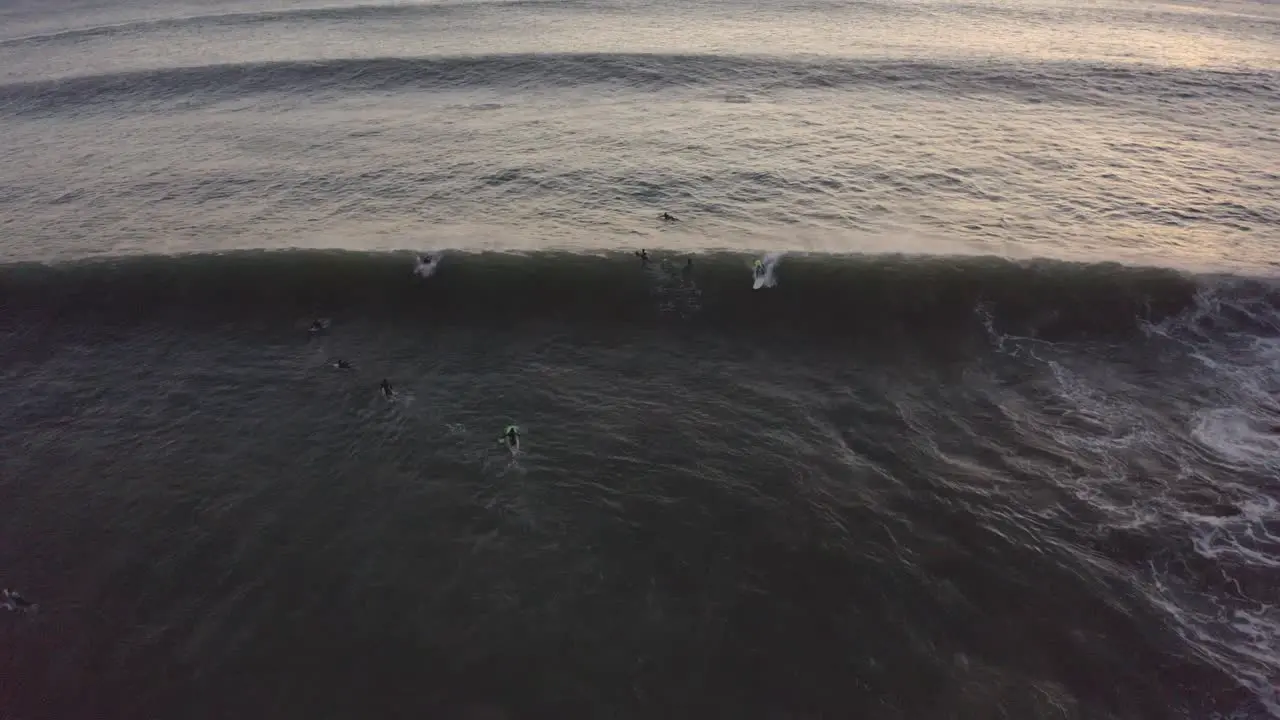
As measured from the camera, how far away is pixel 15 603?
19297mm

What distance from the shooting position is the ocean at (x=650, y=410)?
17.7m

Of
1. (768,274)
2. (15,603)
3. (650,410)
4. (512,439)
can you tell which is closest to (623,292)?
(768,274)

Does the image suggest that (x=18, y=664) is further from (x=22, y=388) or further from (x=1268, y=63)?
(x=1268, y=63)

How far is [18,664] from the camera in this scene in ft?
58.1

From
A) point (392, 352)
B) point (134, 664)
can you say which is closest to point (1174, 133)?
point (392, 352)

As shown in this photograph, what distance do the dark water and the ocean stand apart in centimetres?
14

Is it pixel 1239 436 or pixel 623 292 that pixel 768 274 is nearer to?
pixel 623 292

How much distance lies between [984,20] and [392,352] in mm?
80745

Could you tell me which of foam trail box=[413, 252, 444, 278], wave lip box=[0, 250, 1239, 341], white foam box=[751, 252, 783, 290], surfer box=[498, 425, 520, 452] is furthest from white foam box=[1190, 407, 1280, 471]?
foam trail box=[413, 252, 444, 278]

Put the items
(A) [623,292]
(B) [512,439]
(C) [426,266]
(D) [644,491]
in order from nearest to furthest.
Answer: (D) [644,491] < (B) [512,439] < (A) [623,292] < (C) [426,266]

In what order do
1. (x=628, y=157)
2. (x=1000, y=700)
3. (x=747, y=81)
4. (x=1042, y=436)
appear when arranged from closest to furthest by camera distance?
(x=1000, y=700)
(x=1042, y=436)
(x=628, y=157)
(x=747, y=81)

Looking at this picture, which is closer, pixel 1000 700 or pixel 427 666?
pixel 1000 700

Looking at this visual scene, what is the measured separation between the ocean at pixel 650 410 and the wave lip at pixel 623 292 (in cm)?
22

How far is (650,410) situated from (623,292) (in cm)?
845
